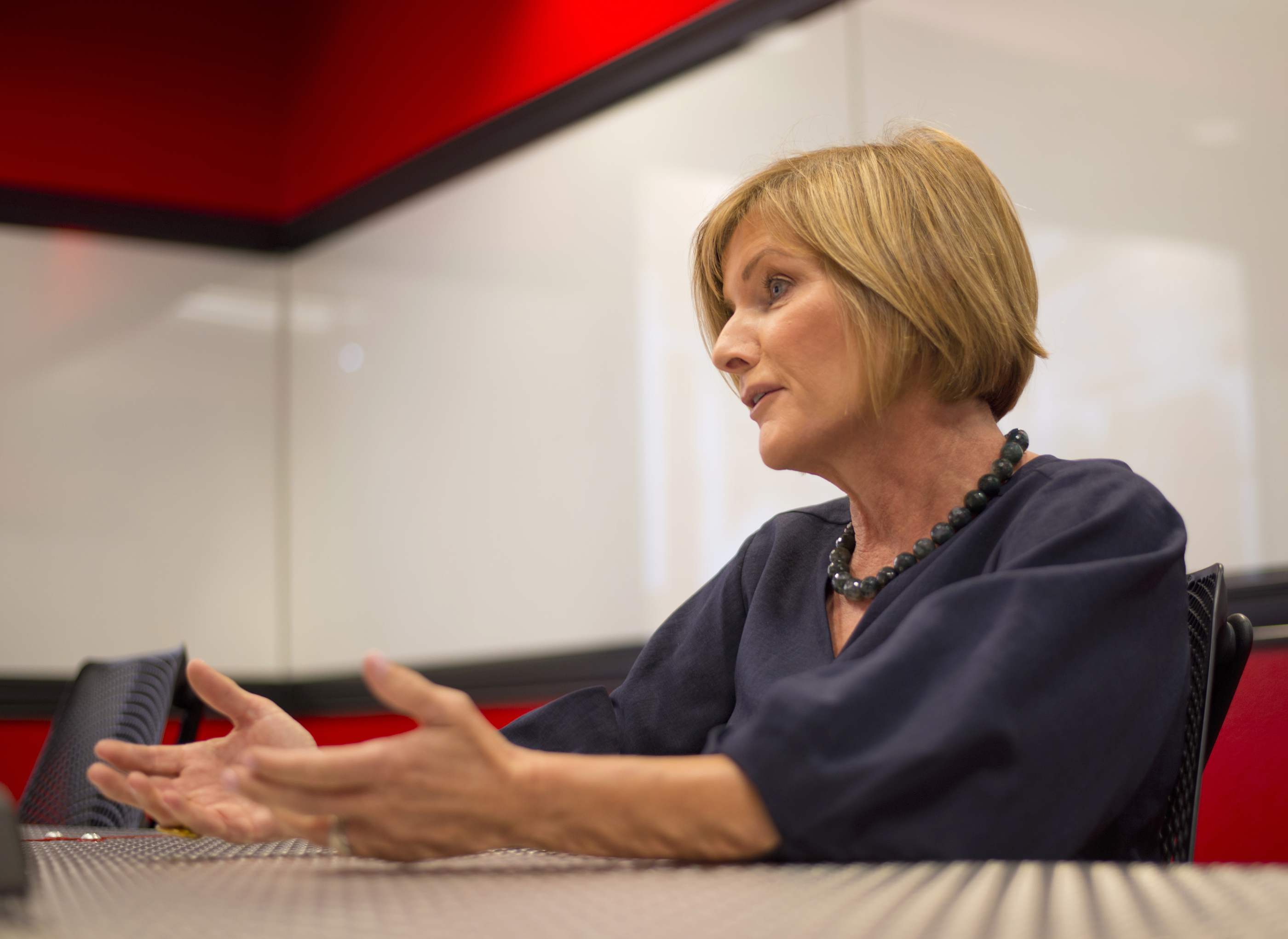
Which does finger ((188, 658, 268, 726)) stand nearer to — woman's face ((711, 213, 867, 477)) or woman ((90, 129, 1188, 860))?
woman ((90, 129, 1188, 860))

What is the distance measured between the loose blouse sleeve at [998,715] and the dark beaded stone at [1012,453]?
0.84 ft

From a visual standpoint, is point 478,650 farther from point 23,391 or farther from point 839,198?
point 839,198

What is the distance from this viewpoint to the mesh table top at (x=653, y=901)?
45 cm

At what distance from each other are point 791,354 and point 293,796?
767mm

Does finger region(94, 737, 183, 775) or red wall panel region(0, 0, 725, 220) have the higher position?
red wall panel region(0, 0, 725, 220)

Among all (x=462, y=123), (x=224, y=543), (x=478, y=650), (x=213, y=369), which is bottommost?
(x=478, y=650)

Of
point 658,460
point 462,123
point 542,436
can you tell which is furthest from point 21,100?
point 658,460

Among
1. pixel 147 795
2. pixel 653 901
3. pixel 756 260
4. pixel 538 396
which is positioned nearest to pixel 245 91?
pixel 538 396

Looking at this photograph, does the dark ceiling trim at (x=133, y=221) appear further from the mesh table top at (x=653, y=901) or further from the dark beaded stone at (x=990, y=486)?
the mesh table top at (x=653, y=901)

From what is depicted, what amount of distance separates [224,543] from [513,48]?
196cm

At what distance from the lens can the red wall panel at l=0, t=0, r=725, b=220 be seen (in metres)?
3.85

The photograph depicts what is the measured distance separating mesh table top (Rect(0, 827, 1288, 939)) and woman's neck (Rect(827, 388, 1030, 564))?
62 cm

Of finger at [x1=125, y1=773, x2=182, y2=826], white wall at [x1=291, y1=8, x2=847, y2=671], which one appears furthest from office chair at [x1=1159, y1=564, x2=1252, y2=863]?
white wall at [x1=291, y1=8, x2=847, y2=671]

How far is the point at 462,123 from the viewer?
12.5 ft
